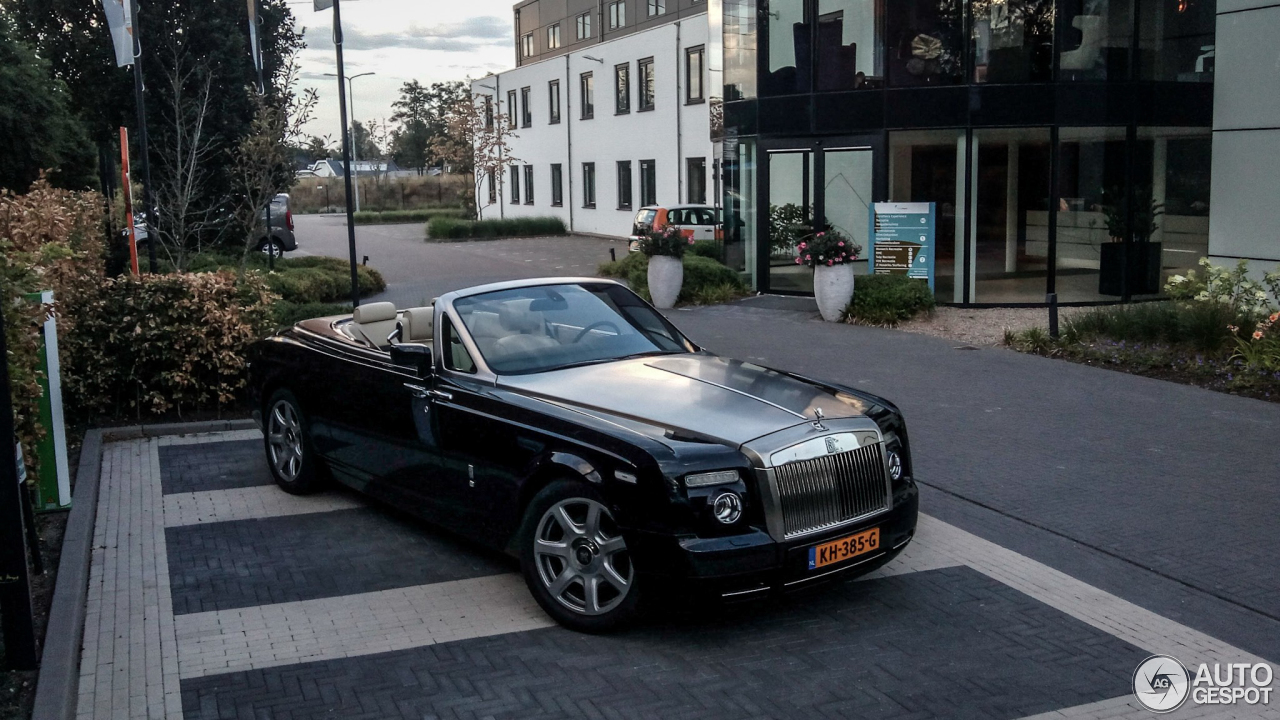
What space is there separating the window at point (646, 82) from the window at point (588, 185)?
5.36m

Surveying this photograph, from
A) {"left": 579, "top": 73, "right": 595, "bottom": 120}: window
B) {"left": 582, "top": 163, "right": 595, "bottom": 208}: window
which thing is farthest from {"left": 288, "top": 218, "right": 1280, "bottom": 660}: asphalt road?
{"left": 579, "top": 73, "right": 595, "bottom": 120}: window

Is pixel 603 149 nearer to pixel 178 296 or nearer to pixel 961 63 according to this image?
pixel 961 63

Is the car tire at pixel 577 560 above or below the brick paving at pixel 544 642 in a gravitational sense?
above

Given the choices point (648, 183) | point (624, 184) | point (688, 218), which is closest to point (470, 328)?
point (688, 218)

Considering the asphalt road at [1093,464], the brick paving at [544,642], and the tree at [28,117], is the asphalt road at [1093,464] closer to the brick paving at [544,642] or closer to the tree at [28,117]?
the brick paving at [544,642]

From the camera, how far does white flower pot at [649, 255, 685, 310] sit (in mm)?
19891

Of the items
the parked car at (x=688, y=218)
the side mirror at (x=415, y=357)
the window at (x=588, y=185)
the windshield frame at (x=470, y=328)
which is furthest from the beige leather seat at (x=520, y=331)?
the window at (x=588, y=185)

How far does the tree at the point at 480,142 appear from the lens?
49.0 metres

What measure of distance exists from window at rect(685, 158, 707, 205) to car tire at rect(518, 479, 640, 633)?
30.5 m

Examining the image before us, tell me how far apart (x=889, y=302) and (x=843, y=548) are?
11.7 metres

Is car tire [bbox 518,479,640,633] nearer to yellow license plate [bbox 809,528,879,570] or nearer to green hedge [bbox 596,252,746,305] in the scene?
yellow license plate [bbox 809,528,879,570]

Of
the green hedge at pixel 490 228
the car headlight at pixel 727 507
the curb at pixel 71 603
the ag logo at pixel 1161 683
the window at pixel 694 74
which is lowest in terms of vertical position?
the ag logo at pixel 1161 683

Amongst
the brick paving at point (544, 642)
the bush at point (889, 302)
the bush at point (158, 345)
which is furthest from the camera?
the bush at point (889, 302)

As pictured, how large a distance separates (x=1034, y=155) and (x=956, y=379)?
736cm
